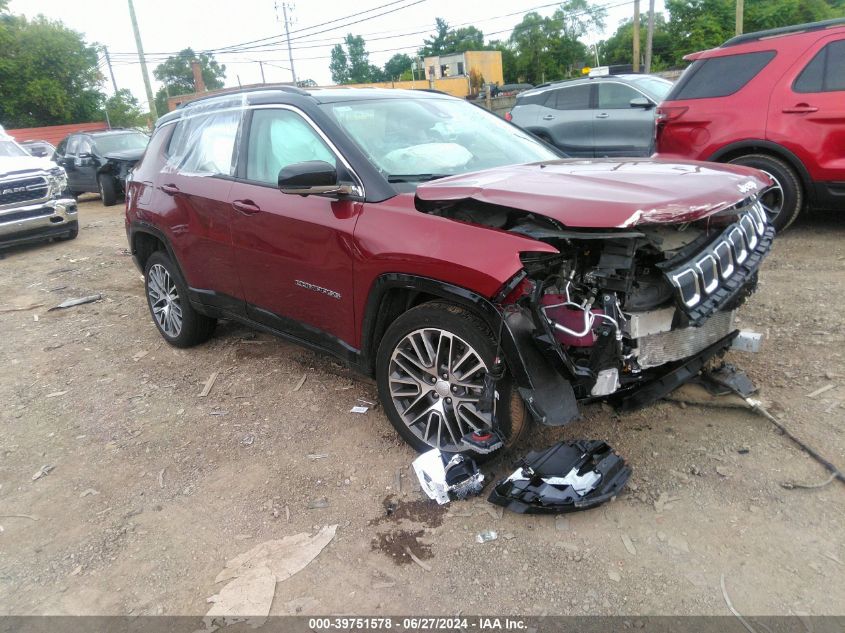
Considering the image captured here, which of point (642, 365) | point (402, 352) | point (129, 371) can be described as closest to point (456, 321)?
point (402, 352)

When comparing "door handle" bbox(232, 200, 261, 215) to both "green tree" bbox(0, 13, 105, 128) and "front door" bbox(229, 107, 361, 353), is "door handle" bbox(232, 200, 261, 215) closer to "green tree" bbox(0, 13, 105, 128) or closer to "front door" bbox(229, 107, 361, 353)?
"front door" bbox(229, 107, 361, 353)

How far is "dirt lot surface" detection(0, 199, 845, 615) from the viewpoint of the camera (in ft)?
7.84

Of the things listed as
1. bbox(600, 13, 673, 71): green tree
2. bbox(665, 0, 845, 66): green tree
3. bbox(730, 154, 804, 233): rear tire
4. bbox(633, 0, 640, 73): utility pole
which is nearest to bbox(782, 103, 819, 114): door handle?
bbox(730, 154, 804, 233): rear tire

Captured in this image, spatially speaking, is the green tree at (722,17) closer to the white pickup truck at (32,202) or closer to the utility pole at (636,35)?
the utility pole at (636,35)

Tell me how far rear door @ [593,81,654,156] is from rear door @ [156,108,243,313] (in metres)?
6.94

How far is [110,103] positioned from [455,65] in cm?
3594

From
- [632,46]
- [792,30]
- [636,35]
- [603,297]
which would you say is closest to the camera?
[603,297]

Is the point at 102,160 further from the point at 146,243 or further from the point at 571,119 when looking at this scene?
the point at 146,243

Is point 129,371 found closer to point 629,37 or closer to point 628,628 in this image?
point 628,628

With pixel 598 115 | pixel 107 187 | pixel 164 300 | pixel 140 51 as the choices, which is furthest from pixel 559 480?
pixel 140 51

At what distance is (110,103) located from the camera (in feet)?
127

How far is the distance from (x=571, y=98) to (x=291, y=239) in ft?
26.2

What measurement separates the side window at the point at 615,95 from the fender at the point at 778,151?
369 cm

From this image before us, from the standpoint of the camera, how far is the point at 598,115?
32.2ft
